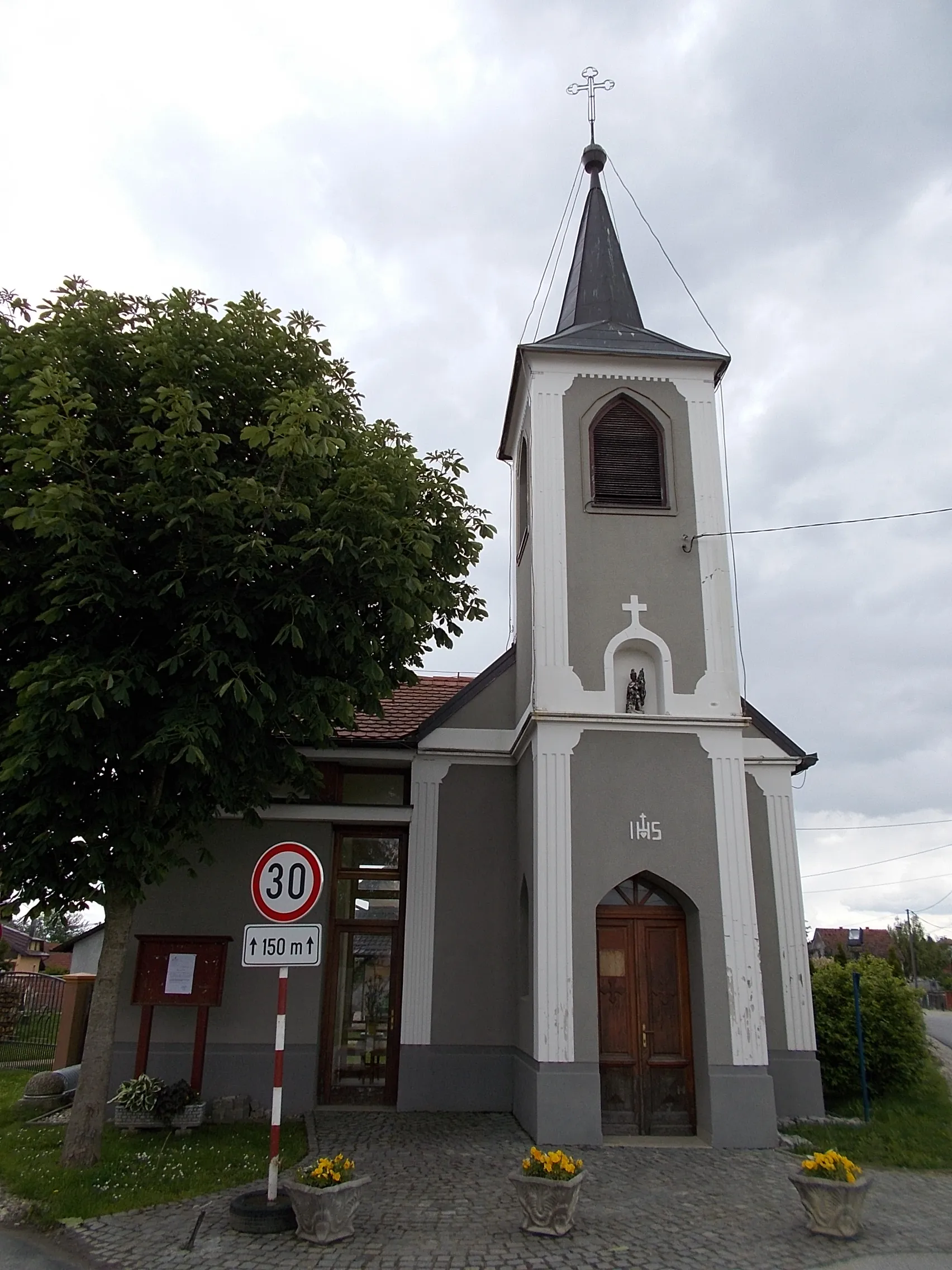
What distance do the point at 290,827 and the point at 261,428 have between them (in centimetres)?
679

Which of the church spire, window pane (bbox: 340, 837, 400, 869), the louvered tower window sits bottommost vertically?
window pane (bbox: 340, 837, 400, 869)

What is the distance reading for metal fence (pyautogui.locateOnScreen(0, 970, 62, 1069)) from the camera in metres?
18.7

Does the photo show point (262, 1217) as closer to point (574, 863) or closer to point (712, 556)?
point (574, 863)

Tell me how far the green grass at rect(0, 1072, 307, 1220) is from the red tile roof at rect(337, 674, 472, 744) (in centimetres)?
525

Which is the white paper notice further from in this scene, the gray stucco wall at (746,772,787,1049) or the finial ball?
the finial ball

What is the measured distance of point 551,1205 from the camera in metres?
7.16

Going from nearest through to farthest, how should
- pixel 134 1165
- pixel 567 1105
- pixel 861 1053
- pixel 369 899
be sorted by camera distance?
pixel 134 1165, pixel 567 1105, pixel 861 1053, pixel 369 899

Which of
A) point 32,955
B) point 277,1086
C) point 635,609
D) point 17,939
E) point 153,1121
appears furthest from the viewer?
point 17,939

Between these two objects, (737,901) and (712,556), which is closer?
(737,901)

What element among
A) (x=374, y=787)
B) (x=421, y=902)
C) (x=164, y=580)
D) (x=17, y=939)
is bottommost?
(x=421, y=902)

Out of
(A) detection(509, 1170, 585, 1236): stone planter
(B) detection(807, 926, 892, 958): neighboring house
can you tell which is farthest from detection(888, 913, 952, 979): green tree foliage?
(A) detection(509, 1170, 585, 1236): stone planter

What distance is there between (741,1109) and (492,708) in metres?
6.54

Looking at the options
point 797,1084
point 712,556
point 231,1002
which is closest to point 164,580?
point 231,1002

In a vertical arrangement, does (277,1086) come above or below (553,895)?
below
